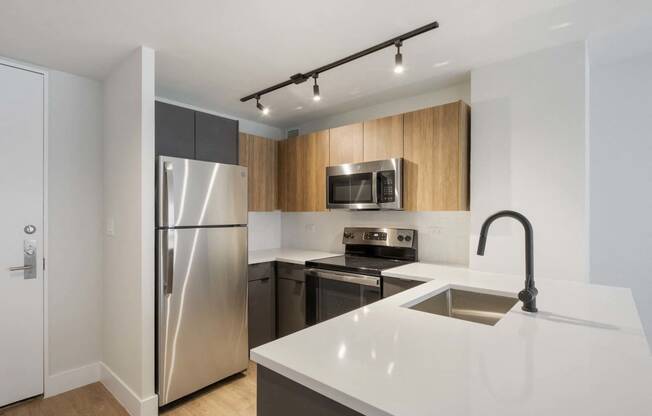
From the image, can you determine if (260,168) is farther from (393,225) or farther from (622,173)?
(622,173)

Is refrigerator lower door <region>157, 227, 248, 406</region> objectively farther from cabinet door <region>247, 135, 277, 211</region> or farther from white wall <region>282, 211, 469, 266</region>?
white wall <region>282, 211, 469, 266</region>

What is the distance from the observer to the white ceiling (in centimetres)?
171

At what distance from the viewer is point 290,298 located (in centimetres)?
304

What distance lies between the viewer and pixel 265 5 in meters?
1.70

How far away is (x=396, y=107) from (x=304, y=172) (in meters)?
1.12

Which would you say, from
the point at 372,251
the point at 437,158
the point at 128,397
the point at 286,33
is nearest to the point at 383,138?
the point at 437,158

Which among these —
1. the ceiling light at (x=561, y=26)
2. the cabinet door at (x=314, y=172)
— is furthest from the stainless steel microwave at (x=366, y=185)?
the ceiling light at (x=561, y=26)

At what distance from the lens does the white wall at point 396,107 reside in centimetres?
277

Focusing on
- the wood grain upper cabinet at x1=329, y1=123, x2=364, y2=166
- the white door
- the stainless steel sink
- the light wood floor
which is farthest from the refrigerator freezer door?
the stainless steel sink

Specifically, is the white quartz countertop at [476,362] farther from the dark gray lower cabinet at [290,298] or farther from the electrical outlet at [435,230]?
the dark gray lower cabinet at [290,298]

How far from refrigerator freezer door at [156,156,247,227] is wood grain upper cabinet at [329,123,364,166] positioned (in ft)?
2.99

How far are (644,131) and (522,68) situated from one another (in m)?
0.98

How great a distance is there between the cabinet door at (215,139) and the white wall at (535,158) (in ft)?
6.43

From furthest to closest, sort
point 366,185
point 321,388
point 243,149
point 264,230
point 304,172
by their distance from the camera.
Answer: point 264,230, point 304,172, point 243,149, point 366,185, point 321,388
